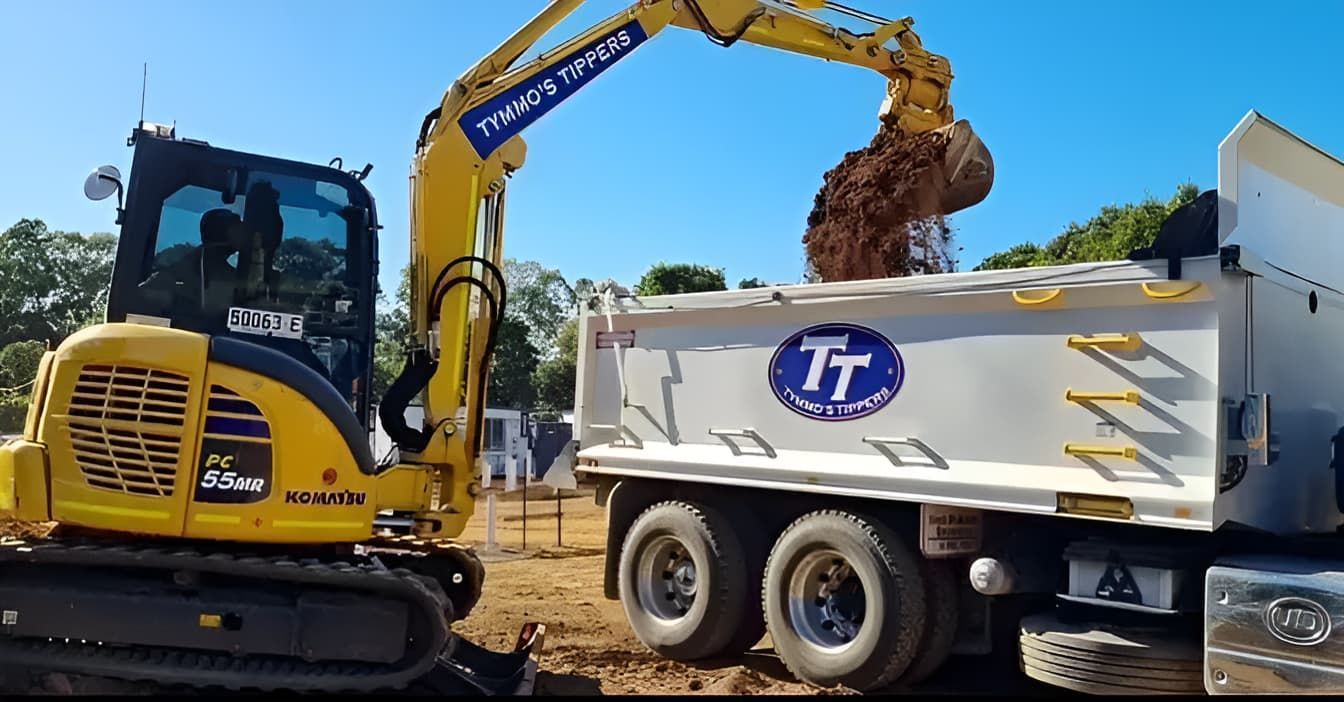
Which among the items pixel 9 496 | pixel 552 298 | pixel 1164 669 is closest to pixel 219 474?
pixel 9 496

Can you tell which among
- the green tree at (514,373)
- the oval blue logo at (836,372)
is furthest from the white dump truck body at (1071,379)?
the green tree at (514,373)

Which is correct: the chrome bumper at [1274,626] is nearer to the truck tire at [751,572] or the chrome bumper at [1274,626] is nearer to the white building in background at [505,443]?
the truck tire at [751,572]

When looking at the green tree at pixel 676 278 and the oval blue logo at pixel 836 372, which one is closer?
the oval blue logo at pixel 836 372

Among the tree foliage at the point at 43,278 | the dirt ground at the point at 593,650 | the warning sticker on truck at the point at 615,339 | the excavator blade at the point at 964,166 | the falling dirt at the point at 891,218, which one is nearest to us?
the dirt ground at the point at 593,650

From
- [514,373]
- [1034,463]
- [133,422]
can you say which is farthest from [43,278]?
[1034,463]

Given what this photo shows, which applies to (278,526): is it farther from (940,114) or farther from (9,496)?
(940,114)

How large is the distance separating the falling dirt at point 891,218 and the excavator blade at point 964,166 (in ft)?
0.19

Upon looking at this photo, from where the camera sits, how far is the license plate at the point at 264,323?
561 cm

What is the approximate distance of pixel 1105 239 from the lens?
976 inches

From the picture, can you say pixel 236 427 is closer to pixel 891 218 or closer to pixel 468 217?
pixel 468 217

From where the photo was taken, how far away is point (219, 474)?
5.21 meters

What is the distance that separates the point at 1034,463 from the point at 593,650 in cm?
330

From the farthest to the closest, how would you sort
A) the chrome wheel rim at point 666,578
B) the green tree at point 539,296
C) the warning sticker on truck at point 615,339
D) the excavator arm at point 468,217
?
the green tree at point 539,296
the warning sticker on truck at point 615,339
the chrome wheel rim at point 666,578
the excavator arm at point 468,217

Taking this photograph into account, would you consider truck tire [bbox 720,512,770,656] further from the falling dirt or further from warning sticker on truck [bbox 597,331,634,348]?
the falling dirt
